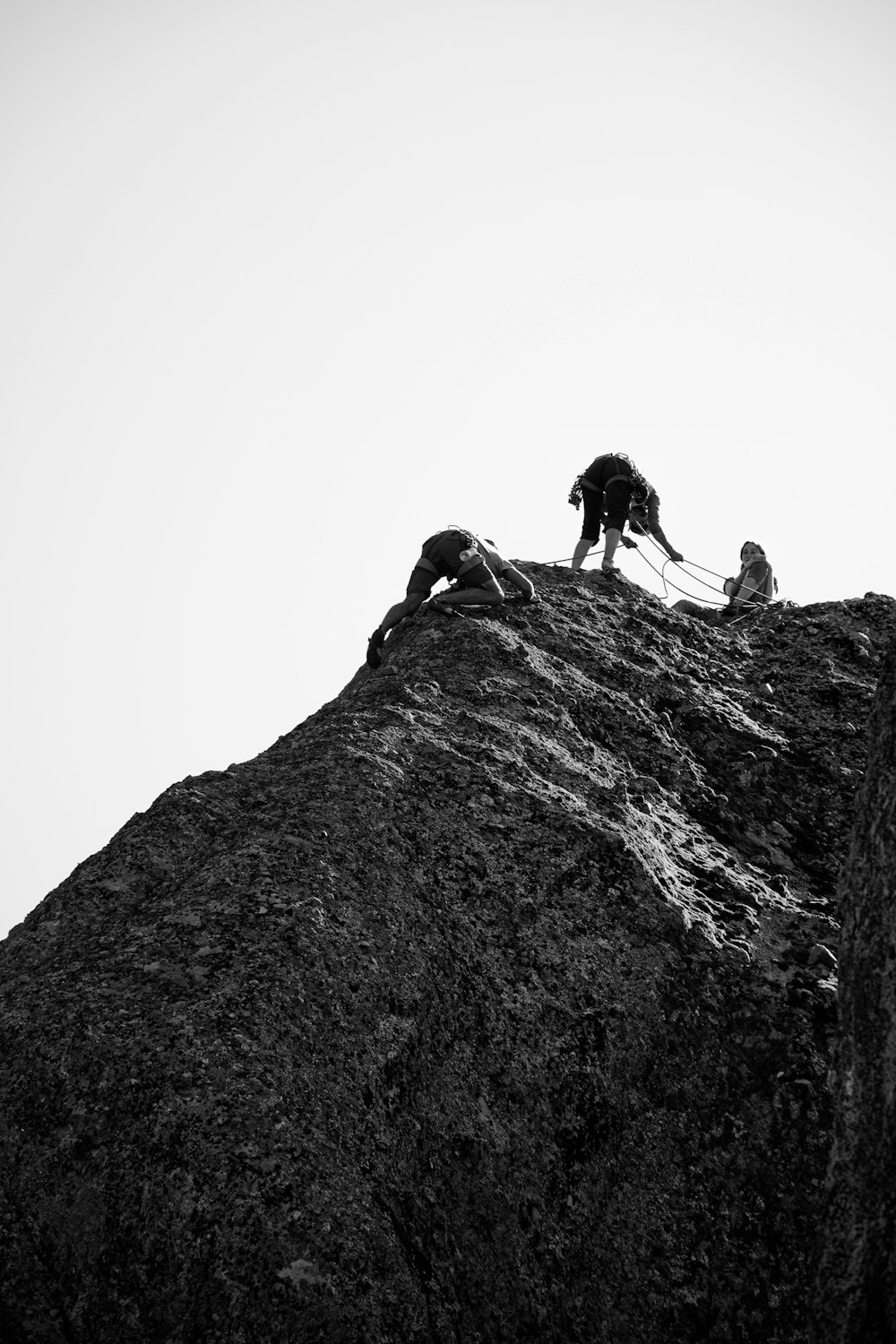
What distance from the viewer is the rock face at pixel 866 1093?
444 centimetres

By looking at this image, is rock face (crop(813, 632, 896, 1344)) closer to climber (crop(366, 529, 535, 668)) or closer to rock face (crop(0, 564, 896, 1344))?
rock face (crop(0, 564, 896, 1344))

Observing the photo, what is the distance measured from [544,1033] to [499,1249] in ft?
3.95

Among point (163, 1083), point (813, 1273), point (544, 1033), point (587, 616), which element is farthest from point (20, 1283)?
point (587, 616)

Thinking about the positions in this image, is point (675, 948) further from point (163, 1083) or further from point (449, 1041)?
point (163, 1083)

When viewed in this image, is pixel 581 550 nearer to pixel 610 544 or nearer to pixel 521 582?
pixel 610 544

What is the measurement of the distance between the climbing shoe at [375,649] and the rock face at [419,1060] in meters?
2.04

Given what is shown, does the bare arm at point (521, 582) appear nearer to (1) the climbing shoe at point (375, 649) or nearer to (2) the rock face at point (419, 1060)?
(1) the climbing shoe at point (375, 649)

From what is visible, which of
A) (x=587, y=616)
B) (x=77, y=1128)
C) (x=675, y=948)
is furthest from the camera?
(x=587, y=616)

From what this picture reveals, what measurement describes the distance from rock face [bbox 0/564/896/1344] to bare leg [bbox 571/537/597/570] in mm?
5354

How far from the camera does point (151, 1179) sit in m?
5.43

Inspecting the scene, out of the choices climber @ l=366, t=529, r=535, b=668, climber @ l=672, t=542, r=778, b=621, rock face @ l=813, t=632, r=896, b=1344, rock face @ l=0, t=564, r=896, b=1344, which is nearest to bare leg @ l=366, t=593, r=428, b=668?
climber @ l=366, t=529, r=535, b=668

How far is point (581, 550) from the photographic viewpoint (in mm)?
13992

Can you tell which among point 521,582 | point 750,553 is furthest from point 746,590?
point 521,582

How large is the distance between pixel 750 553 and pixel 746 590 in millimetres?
915
